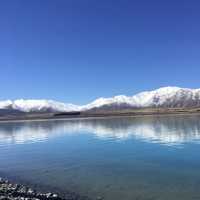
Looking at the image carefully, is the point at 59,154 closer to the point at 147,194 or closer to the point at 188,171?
the point at 188,171

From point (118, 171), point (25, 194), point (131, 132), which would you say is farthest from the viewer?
point (131, 132)

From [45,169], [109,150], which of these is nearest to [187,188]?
[45,169]

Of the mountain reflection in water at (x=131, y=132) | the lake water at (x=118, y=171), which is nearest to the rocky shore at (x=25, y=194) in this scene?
the lake water at (x=118, y=171)

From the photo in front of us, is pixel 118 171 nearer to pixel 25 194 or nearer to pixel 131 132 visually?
pixel 25 194

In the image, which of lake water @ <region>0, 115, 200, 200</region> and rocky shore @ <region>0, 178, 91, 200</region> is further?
lake water @ <region>0, 115, 200, 200</region>

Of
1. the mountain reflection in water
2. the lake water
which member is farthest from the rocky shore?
the mountain reflection in water

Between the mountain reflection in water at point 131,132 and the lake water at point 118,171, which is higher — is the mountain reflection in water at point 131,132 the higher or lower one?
the higher one

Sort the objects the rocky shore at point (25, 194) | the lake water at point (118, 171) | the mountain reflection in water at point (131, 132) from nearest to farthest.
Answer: the rocky shore at point (25, 194), the lake water at point (118, 171), the mountain reflection in water at point (131, 132)

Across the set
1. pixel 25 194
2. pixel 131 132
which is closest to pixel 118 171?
pixel 25 194

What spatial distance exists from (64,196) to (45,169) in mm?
11580

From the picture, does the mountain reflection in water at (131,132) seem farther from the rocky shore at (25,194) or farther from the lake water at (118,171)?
the rocky shore at (25,194)

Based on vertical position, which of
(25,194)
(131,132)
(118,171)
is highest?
(131,132)

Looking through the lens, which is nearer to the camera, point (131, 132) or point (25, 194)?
point (25, 194)

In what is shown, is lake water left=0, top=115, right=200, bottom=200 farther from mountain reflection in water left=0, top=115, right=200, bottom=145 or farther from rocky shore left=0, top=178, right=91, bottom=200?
mountain reflection in water left=0, top=115, right=200, bottom=145
